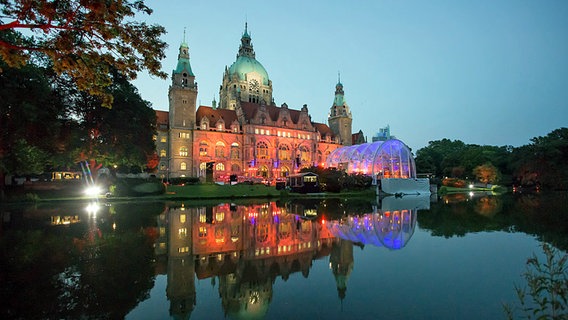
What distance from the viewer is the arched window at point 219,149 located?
76.4 m

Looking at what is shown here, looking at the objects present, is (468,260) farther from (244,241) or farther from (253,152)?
(253,152)

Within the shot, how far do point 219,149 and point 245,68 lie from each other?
114ft

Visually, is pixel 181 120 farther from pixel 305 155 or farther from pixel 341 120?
pixel 341 120

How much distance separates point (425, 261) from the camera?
34.1 ft

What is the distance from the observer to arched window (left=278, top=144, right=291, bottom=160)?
274 feet

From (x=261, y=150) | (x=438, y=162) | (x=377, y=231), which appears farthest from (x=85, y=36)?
(x=438, y=162)

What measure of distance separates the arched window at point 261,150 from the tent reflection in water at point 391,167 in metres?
22.6

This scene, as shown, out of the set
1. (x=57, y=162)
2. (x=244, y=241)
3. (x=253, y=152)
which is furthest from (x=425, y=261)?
(x=253, y=152)

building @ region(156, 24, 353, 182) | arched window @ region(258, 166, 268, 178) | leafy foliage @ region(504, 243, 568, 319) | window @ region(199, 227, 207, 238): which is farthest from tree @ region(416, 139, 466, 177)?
leafy foliage @ region(504, 243, 568, 319)

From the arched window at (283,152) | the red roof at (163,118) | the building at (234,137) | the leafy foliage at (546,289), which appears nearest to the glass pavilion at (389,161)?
the building at (234,137)

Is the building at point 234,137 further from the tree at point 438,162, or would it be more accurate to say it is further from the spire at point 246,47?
the tree at point 438,162

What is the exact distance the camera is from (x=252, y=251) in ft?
37.3

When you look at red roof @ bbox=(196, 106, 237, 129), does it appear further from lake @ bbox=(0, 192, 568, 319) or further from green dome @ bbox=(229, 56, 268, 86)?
lake @ bbox=(0, 192, 568, 319)

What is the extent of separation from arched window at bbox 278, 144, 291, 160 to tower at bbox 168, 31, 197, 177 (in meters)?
22.2
